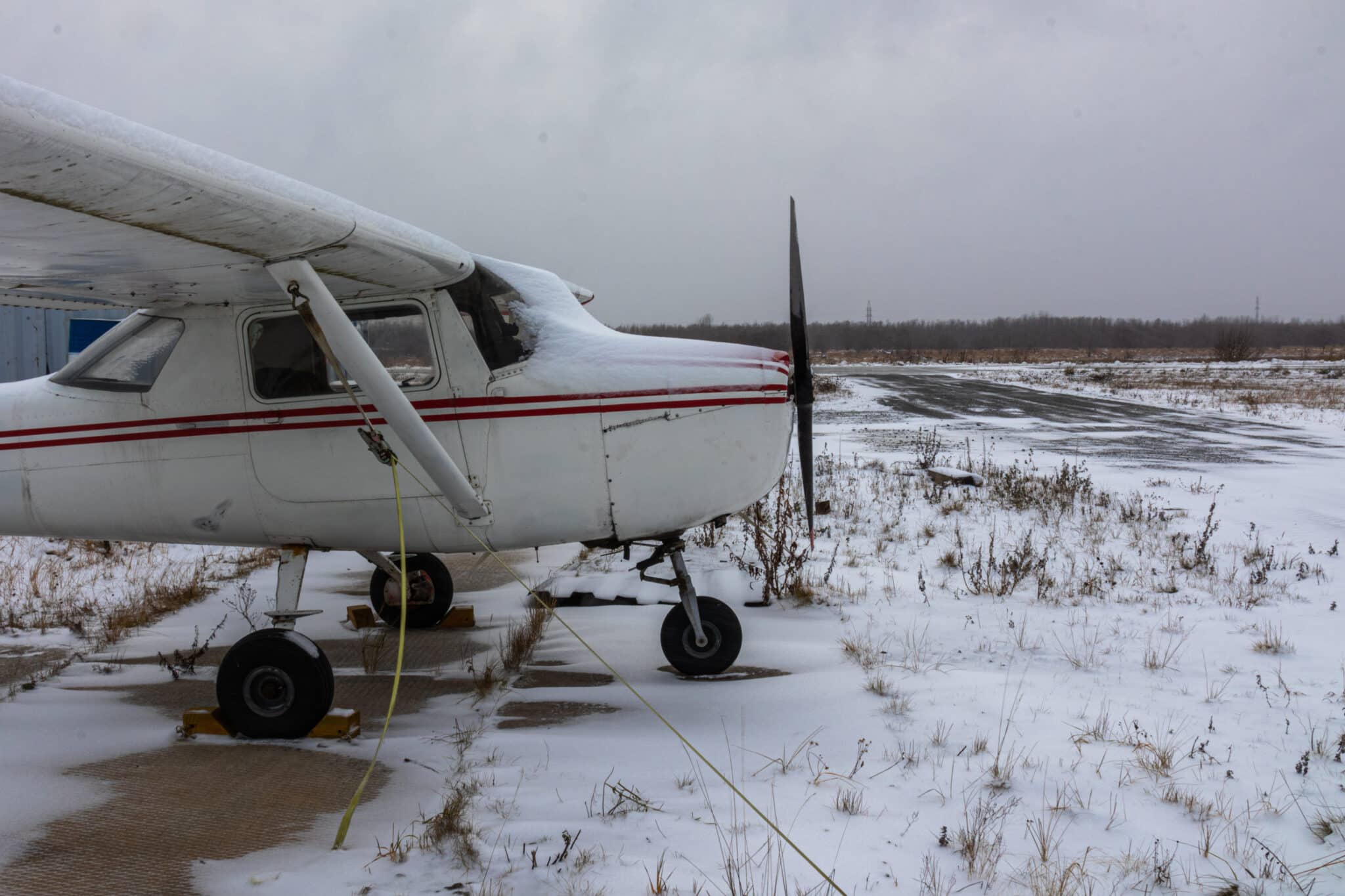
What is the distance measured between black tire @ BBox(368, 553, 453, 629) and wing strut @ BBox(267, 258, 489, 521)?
2640 mm

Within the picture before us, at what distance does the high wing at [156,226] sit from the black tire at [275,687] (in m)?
1.82

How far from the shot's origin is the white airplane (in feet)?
13.4

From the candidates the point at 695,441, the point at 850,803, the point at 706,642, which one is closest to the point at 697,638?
the point at 706,642

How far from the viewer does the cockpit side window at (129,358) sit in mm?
4469

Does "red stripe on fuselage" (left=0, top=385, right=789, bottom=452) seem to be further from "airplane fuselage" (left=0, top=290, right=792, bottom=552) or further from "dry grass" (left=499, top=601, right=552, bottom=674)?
"dry grass" (left=499, top=601, right=552, bottom=674)

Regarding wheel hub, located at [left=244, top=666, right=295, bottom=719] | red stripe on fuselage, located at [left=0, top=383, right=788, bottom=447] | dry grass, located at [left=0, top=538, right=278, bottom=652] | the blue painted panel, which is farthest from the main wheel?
the blue painted panel

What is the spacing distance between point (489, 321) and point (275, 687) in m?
2.17

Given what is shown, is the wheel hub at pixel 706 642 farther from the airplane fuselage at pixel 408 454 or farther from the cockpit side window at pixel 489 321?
the cockpit side window at pixel 489 321

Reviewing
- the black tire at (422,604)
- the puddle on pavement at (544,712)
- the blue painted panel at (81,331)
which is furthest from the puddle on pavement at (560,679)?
the blue painted panel at (81,331)

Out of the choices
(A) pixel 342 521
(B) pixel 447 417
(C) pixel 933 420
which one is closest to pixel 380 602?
(A) pixel 342 521

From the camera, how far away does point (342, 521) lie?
438 centimetres

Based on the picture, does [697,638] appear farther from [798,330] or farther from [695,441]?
[798,330]

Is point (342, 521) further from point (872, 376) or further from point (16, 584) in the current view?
point (872, 376)

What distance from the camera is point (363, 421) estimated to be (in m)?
4.27
